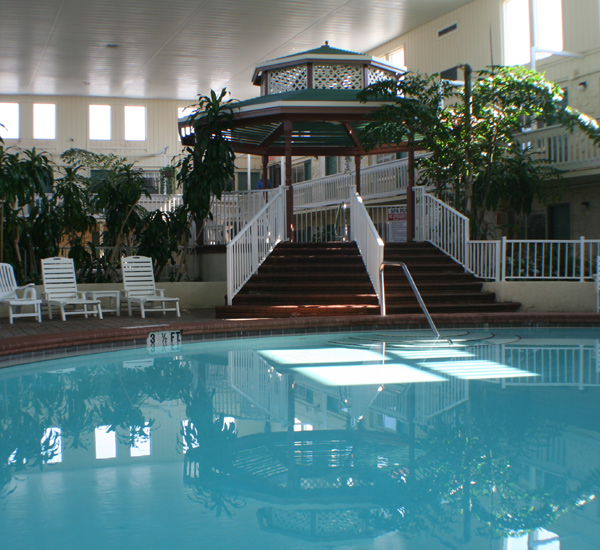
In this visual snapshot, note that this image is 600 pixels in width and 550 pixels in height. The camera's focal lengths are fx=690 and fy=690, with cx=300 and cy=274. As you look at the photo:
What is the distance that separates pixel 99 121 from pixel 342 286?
1943 centimetres

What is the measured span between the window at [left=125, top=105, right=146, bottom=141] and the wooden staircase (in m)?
16.9

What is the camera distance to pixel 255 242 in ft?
41.5

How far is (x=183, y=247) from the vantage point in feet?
48.9

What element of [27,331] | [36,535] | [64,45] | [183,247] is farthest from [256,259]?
[64,45]

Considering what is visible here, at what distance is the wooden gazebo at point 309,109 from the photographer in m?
13.6

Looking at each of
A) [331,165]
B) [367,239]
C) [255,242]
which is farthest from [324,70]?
[331,165]

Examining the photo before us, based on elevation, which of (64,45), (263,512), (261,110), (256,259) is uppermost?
(64,45)

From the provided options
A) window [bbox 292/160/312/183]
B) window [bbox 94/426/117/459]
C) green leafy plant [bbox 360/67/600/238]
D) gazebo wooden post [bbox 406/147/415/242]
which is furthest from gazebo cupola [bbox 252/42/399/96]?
window [bbox 292/160/312/183]

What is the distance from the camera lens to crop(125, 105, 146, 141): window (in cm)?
2861

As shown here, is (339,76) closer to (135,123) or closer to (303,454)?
(303,454)

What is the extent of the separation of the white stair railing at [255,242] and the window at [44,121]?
56.1ft

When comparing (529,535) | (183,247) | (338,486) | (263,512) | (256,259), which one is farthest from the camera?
(183,247)

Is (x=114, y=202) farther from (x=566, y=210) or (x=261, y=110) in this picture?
(x=566, y=210)

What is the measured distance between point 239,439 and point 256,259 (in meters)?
8.10
